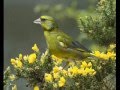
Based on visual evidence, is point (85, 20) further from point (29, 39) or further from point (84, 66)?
point (29, 39)

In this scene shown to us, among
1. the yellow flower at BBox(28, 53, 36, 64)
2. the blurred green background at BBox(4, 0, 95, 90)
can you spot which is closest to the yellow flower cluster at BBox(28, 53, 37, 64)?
the yellow flower at BBox(28, 53, 36, 64)

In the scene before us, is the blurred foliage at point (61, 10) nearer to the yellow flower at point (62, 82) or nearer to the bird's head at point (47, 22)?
the bird's head at point (47, 22)

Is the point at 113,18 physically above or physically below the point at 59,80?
above

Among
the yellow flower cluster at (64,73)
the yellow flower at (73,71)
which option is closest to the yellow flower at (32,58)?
the yellow flower cluster at (64,73)

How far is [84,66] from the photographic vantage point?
10.6ft

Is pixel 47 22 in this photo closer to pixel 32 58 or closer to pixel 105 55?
pixel 32 58

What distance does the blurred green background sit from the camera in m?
7.72

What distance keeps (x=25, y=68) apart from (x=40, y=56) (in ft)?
0.53

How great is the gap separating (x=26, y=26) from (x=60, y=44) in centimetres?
526

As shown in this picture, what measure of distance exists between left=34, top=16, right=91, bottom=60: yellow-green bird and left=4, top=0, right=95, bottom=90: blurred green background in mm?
3893

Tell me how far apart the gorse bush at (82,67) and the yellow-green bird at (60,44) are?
0.05 meters

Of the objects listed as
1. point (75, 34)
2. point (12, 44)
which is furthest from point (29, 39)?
point (75, 34)

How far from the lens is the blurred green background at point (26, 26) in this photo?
7.72 metres

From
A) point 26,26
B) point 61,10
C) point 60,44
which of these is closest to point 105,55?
point 60,44
